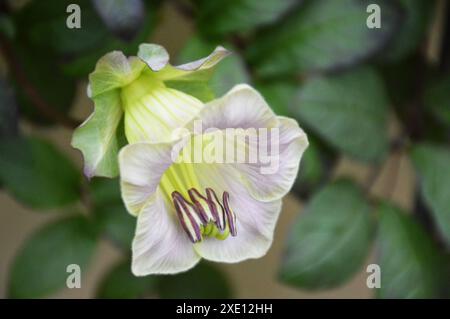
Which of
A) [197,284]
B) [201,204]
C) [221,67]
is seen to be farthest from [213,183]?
[197,284]

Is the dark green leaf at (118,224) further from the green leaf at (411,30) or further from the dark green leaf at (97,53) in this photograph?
the green leaf at (411,30)

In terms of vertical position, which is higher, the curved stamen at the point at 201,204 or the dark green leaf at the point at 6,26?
the dark green leaf at the point at 6,26

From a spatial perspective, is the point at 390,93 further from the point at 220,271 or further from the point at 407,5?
the point at 220,271

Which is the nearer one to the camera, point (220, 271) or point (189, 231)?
point (189, 231)

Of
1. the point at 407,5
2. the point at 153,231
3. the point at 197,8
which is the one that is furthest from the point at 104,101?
the point at 407,5

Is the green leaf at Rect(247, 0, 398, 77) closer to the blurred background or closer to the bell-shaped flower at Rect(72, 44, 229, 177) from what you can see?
the blurred background

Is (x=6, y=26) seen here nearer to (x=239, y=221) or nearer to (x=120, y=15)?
(x=120, y=15)

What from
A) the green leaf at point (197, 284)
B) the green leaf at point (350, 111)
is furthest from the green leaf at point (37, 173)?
the green leaf at point (350, 111)
